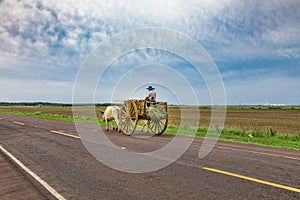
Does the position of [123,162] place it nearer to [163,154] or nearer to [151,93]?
[163,154]

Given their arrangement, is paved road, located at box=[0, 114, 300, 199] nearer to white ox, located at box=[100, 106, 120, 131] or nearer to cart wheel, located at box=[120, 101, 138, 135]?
cart wheel, located at box=[120, 101, 138, 135]

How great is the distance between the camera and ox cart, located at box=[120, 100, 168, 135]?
14.9 metres

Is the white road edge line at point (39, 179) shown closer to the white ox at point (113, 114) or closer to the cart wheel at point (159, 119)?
the cart wheel at point (159, 119)

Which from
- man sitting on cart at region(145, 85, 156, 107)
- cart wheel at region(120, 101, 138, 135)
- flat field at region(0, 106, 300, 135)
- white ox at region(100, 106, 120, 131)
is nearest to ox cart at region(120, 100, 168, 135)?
cart wheel at region(120, 101, 138, 135)

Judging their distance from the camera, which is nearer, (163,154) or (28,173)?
(28,173)

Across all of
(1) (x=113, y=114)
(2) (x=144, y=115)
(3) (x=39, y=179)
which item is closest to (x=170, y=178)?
(3) (x=39, y=179)

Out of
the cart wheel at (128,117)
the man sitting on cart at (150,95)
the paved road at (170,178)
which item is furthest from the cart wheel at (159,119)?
the paved road at (170,178)

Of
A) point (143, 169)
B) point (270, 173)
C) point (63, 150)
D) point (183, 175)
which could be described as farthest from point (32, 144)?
point (270, 173)

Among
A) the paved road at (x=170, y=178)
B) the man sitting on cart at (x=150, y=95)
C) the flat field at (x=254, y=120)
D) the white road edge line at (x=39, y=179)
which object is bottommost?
the white road edge line at (x=39, y=179)

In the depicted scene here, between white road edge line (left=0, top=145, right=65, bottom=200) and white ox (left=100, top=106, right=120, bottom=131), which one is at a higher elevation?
white ox (left=100, top=106, right=120, bottom=131)

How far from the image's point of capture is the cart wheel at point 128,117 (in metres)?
15.0

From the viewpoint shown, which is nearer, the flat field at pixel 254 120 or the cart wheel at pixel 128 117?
the cart wheel at pixel 128 117

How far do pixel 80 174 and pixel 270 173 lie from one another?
14.9ft

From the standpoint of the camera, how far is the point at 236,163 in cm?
780
